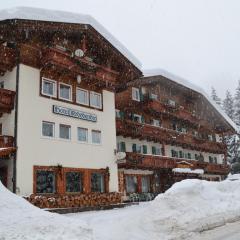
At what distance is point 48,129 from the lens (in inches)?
928

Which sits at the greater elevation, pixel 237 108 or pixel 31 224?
pixel 237 108

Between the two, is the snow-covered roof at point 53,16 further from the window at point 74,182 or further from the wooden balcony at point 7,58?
the window at point 74,182

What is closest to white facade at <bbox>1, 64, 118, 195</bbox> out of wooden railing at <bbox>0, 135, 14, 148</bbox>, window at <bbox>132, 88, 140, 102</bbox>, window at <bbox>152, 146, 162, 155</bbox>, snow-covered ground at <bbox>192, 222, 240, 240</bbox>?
wooden railing at <bbox>0, 135, 14, 148</bbox>

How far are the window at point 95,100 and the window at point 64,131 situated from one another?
315cm

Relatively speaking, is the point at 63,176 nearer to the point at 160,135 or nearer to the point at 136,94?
the point at 160,135

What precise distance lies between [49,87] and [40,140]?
3.72 metres

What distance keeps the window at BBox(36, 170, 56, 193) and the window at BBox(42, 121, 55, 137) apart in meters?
2.31

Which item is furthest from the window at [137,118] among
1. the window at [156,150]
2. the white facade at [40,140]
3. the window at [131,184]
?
the white facade at [40,140]

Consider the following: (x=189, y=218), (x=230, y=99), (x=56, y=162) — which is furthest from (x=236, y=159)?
(x=189, y=218)

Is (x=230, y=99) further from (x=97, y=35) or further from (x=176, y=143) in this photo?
(x=97, y=35)

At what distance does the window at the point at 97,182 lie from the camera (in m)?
25.8

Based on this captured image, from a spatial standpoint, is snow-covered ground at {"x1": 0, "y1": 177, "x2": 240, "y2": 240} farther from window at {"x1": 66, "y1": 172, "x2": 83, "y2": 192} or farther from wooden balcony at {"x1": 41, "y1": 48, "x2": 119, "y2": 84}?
wooden balcony at {"x1": 41, "y1": 48, "x2": 119, "y2": 84}

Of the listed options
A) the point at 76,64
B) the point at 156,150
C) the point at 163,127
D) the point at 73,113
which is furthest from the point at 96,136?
the point at 163,127

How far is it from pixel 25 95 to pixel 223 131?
32.9 metres
